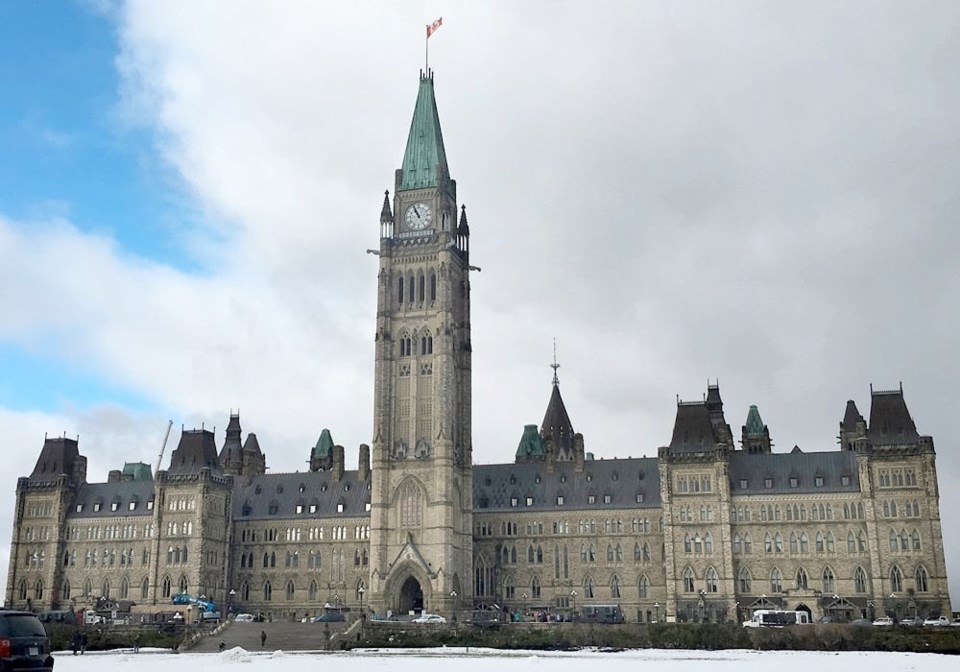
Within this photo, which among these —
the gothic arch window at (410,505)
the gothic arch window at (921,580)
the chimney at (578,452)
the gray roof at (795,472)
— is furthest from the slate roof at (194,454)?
the gothic arch window at (921,580)

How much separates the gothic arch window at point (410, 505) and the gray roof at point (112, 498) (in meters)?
33.4

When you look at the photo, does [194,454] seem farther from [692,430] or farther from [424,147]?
[692,430]

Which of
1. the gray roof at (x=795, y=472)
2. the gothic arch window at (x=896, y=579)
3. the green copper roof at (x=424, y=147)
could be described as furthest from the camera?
the green copper roof at (x=424, y=147)

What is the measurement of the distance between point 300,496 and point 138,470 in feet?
146

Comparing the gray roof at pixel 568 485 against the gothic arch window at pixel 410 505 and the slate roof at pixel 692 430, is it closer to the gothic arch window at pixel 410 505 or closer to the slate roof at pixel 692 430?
the slate roof at pixel 692 430

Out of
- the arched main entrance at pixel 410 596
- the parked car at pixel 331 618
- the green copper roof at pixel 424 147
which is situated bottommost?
the parked car at pixel 331 618

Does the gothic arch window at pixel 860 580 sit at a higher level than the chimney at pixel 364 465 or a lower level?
lower

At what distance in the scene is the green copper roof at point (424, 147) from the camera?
12875 cm

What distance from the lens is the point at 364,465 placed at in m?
133

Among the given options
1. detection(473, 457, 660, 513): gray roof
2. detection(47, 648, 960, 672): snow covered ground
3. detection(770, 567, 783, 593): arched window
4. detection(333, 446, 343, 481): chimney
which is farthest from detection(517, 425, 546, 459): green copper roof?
detection(47, 648, 960, 672): snow covered ground

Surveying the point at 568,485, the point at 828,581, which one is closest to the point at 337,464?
the point at 568,485

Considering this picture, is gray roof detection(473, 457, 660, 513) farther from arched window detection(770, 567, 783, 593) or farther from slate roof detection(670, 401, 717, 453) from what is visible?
arched window detection(770, 567, 783, 593)

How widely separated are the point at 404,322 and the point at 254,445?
1666 inches

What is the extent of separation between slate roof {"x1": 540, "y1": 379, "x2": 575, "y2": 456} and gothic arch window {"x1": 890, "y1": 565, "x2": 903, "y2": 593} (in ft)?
183
